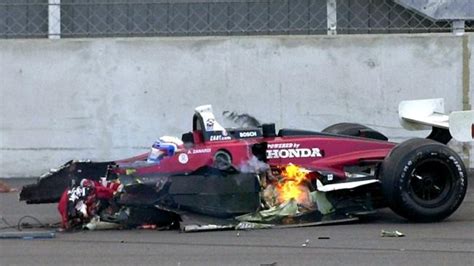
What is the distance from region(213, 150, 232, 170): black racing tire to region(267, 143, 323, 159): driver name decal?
0.40 m

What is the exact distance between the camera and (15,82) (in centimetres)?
1184

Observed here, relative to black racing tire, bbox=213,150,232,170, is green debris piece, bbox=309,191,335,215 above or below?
below

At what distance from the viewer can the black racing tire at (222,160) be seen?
8.17 meters

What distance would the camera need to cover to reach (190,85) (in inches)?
467

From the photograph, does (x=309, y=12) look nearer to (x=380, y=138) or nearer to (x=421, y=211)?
(x=380, y=138)

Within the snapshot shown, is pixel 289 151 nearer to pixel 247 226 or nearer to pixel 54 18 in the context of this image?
pixel 247 226

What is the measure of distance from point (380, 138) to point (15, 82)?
5047 mm

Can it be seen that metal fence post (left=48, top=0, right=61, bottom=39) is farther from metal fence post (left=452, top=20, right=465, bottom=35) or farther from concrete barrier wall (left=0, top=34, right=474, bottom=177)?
metal fence post (left=452, top=20, right=465, bottom=35)

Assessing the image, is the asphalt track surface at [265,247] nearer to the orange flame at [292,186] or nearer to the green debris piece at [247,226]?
the green debris piece at [247,226]

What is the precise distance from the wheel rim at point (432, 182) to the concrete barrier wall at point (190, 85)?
11.7 ft

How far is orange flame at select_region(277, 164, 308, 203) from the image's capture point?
8172 mm

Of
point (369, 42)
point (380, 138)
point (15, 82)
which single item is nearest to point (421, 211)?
point (380, 138)

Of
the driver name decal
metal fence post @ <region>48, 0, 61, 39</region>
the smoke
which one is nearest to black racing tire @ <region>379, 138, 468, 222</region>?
the driver name decal

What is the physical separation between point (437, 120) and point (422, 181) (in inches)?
55.5
